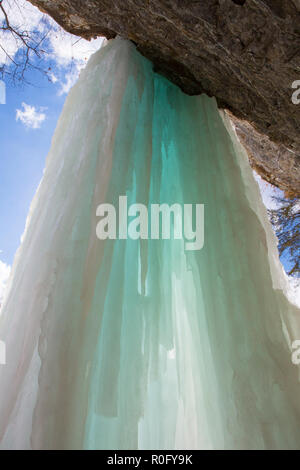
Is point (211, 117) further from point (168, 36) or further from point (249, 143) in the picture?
point (249, 143)

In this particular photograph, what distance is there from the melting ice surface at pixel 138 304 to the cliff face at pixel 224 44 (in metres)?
0.19

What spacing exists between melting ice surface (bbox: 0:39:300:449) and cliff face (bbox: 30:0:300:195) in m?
0.19

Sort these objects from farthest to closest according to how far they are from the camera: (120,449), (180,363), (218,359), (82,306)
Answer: (180,363), (218,359), (82,306), (120,449)

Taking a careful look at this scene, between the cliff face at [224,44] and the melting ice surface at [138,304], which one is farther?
the cliff face at [224,44]

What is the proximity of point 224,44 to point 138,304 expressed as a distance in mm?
1350

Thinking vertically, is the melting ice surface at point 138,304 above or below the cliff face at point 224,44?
below

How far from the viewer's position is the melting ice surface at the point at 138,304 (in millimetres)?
961

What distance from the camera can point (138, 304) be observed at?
4.01 feet

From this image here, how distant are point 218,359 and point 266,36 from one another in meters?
1.45

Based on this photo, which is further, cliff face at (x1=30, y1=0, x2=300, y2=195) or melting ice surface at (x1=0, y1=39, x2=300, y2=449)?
cliff face at (x1=30, y1=0, x2=300, y2=195)

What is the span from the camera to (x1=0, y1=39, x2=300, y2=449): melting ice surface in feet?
3.15
